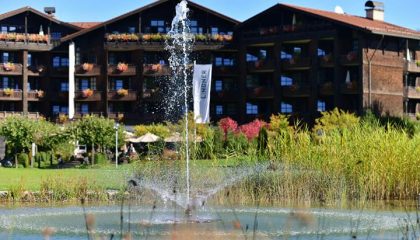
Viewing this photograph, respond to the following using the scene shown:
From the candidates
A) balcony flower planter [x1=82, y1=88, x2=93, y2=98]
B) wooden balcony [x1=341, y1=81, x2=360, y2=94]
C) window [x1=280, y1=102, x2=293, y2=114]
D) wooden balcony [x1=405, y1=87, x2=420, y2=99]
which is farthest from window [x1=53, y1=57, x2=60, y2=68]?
wooden balcony [x1=405, y1=87, x2=420, y2=99]

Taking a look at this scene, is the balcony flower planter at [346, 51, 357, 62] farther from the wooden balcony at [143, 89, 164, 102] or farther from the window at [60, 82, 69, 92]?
the window at [60, 82, 69, 92]

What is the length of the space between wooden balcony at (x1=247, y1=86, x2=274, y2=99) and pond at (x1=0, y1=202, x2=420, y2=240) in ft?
125

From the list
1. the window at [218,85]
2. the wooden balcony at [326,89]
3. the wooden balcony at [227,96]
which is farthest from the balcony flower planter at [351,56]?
the window at [218,85]

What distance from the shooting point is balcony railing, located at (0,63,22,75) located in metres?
65.5

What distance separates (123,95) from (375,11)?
64.9 feet

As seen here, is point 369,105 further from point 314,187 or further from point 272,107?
point 314,187

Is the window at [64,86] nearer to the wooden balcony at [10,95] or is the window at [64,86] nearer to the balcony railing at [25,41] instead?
the balcony railing at [25,41]

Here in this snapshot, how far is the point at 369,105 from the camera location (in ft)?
181

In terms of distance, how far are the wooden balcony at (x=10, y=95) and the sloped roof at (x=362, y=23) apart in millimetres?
18857

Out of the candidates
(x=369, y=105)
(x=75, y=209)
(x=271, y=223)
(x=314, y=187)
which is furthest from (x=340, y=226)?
(x=369, y=105)

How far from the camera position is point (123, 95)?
6412 cm

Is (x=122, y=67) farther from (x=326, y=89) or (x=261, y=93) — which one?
(x=326, y=89)

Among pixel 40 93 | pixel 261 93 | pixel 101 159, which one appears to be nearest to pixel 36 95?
pixel 40 93

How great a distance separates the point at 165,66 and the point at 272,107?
8.81m
